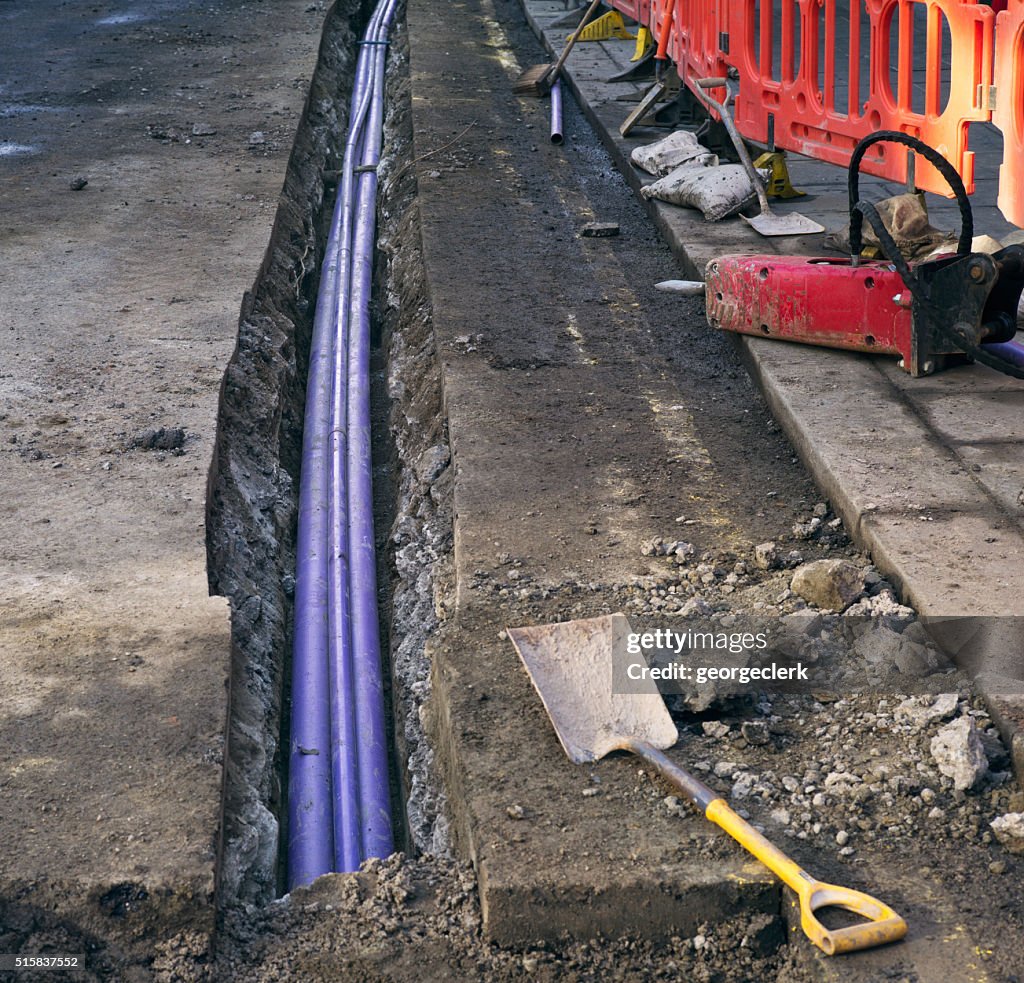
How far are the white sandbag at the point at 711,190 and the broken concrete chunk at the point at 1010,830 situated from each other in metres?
4.63

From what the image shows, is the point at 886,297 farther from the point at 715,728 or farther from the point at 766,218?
the point at 715,728

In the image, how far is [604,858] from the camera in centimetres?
272

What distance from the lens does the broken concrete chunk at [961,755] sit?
2.85 meters

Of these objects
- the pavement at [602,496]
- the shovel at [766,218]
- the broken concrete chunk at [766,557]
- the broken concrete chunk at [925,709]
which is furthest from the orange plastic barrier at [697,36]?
the broken concrete chunk at [925,709]

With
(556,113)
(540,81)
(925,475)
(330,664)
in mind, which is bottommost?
(330,664)

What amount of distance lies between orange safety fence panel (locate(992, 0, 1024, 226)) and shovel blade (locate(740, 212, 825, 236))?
1559 mm

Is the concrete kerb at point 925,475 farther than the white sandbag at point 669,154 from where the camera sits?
No

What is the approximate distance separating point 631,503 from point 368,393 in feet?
7.11

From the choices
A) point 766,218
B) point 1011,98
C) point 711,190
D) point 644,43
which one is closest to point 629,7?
point 644,43

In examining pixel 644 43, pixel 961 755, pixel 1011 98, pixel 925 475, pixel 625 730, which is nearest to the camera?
pixel 961 755

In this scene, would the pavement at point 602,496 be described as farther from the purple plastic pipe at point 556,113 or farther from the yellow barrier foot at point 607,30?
the yellow barrier foot at point 607,30

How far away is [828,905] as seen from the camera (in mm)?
2555

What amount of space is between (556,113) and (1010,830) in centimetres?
775

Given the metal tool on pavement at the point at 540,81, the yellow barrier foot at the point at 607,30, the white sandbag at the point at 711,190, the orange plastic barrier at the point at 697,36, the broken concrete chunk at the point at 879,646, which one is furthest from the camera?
the yellow barrier foot at the point at 607,30
